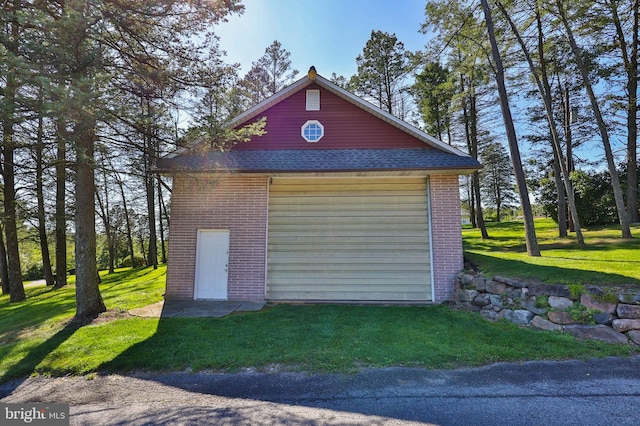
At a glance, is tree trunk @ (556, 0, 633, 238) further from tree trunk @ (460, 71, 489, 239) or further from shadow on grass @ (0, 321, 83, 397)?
shadow on grass @ (0, 321, 83, 397)

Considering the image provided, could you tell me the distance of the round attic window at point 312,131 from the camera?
29.9ft

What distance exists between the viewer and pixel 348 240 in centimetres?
816

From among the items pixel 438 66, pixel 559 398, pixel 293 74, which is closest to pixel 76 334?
pixel 559 398

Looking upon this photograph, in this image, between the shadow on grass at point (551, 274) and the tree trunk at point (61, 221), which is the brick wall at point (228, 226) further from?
the tree trunk at point (61, 221)

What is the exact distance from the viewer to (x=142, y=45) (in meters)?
6.63

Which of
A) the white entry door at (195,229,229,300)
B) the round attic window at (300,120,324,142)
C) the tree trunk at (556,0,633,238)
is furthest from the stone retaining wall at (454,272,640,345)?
the tree trunk at (556,0,633,238)

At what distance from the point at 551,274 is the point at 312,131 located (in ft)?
22.7

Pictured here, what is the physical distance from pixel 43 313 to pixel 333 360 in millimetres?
8445

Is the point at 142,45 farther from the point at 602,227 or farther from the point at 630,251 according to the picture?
the point at 602,227

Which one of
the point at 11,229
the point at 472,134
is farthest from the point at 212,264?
the point at 472,134

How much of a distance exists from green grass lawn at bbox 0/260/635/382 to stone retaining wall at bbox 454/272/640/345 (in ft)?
0.92

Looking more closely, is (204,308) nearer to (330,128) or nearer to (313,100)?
(330,128)

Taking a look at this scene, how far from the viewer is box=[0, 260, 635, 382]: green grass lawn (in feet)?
13.9

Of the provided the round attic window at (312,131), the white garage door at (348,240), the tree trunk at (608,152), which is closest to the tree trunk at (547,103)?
the tree trunk at (608,152)
